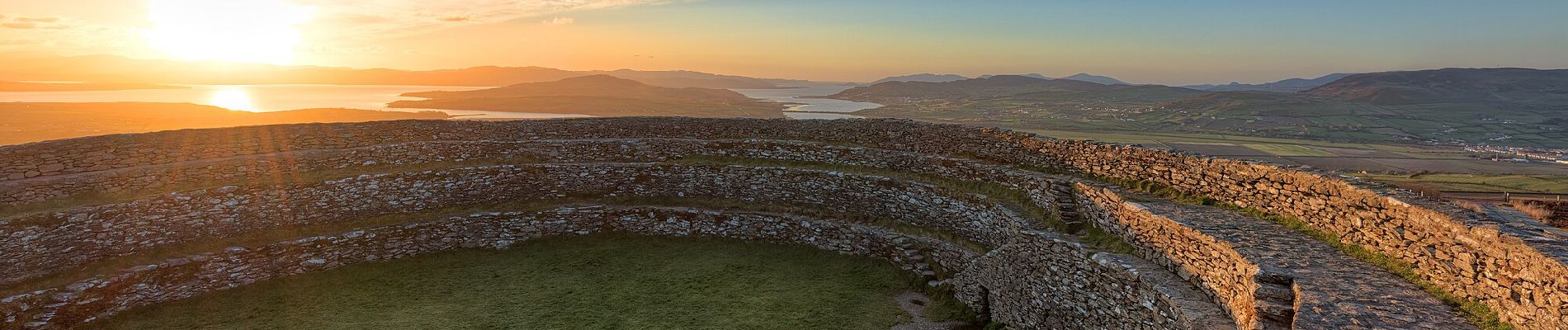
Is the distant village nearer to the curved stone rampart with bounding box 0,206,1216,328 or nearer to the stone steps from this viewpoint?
the stone steps

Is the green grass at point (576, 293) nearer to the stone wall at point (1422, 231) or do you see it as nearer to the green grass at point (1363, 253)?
the green grass at point (1363, 253)

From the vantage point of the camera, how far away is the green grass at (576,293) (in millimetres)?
15035

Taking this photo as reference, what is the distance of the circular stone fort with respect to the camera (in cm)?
941

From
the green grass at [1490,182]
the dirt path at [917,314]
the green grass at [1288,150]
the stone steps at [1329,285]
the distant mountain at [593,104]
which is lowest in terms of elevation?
the dirt path at [917,314]

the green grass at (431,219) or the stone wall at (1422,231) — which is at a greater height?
the stone wall at (1422,231)

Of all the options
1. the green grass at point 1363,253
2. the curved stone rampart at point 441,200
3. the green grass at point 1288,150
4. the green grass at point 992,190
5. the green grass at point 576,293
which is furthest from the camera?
the green grass at point 1288,150

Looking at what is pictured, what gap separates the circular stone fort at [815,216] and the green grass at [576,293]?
0.83 meters

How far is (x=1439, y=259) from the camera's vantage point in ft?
30.2

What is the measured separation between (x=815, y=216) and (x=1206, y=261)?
493 inches

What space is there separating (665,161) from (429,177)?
8.33 metres

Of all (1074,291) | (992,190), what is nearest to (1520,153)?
(992,190)

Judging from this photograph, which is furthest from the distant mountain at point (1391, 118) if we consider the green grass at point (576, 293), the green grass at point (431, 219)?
the green grass at point (576, 293)

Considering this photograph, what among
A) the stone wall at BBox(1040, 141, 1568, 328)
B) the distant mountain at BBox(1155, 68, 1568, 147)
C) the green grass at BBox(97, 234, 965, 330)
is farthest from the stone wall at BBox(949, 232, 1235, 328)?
the distant mountain at BBox(1155, 68, 1568, 147)

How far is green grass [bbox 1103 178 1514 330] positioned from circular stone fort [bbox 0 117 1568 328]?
0.04 metres
